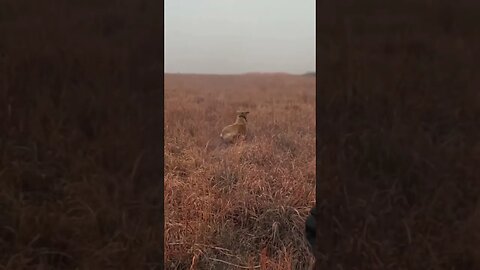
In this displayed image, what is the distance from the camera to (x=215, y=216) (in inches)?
100

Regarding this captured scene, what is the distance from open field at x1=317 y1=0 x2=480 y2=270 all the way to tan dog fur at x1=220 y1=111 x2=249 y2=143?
109 inches

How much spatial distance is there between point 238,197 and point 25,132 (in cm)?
189

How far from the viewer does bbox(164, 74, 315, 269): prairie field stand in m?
2.30

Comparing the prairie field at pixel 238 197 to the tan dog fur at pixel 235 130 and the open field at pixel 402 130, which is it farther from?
the open field at pixel 402 130

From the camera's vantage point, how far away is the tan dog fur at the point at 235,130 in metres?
3.79

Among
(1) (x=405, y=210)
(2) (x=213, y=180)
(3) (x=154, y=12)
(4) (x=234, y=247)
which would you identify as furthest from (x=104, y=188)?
(2) (x=213, y=180)

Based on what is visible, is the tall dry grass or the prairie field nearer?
the tall dry grass

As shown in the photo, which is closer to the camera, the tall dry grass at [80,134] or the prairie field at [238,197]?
the tall dry grass at [80,134]

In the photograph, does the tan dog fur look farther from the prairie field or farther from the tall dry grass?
the tall dry grass

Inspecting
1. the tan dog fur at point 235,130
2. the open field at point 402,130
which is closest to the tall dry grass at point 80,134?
the open field at point 402,130

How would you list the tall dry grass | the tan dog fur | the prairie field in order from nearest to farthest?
the tall dry grass, the prairie field, the tan dog fur

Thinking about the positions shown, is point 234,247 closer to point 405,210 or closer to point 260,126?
point 405,210

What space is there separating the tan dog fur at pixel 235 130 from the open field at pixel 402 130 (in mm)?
2778

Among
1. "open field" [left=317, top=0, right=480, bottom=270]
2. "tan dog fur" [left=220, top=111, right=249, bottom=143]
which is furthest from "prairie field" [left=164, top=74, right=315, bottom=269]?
"open field" [left=317, top=0, right=480, bottom=270]
